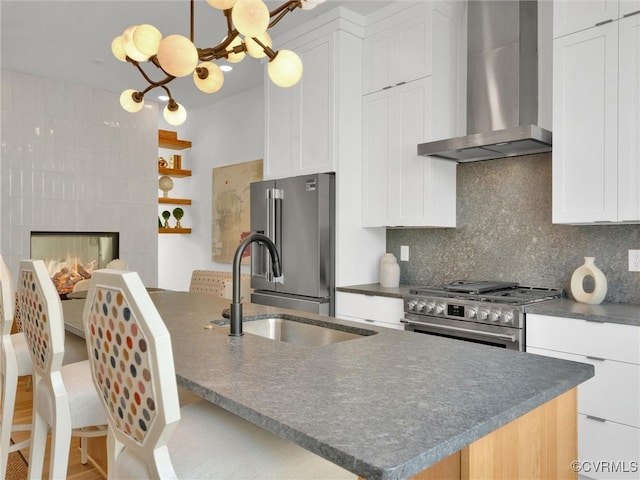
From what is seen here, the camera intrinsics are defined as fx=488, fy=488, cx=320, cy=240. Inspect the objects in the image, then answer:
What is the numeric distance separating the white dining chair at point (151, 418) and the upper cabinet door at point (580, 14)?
2548mm

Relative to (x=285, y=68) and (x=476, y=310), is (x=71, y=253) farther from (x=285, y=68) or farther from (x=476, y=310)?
(x=476, y=310)

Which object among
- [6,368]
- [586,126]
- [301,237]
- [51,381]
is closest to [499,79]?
[586,126]

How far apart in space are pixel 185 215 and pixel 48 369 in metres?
4.98

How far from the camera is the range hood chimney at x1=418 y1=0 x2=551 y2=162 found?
301 centimetres

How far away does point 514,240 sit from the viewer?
3.21m

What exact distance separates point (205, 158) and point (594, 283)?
4583mm

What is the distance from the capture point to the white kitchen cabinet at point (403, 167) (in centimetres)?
333

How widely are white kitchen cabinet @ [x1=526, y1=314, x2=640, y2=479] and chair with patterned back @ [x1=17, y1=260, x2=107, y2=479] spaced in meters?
2.08

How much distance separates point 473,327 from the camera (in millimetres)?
2715

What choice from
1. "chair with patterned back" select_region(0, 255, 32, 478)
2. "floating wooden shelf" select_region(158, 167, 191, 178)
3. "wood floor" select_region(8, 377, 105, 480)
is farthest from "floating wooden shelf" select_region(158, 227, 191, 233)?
"chair with patterned back" select_region(0, 255, 32, 478)

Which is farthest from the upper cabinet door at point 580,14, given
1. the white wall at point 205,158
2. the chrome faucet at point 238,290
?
the white wall at point 205,158

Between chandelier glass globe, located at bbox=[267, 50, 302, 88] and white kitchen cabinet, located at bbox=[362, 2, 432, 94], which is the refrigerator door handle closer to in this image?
white kitchen cabinet, located at bbox=[362, 2, 432, 94]

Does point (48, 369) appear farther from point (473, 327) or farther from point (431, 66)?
point (431, 66)

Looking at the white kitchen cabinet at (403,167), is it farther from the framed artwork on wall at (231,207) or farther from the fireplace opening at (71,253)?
the fireplace opening at (71,253)
